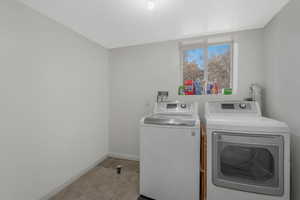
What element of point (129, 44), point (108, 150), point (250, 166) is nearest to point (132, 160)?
point (108, 150)

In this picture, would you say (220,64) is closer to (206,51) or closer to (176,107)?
(206,51)

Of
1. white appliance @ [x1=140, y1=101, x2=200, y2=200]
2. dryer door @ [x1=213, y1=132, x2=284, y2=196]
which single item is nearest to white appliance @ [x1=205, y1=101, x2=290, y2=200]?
dryer door @ [x1=213, y1=132, x2=284, y2=196]

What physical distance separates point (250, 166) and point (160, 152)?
0.96 metres

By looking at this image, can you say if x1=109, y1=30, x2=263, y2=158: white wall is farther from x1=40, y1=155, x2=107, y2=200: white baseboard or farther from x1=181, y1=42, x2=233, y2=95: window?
x1=40, y1=155, x2=107, y2=200: white baseboard

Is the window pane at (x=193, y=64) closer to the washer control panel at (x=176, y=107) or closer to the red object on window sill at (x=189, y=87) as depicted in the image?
the red object on window sill at (x=189, y=87)

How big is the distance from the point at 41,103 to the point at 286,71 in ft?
9.54

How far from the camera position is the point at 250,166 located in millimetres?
1291

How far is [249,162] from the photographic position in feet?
4.24

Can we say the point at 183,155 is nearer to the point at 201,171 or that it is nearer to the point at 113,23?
the point at 201,171

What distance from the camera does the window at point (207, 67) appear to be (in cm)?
220

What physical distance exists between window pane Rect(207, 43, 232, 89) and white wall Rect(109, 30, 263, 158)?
243 millimetres

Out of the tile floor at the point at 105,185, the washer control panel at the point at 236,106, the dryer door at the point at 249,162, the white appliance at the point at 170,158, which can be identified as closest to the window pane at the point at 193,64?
the washer control panel at the point at 236,106

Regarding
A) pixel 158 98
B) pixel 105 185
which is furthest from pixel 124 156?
pixel 158 98

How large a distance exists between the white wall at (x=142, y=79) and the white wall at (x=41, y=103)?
54 centimetres
